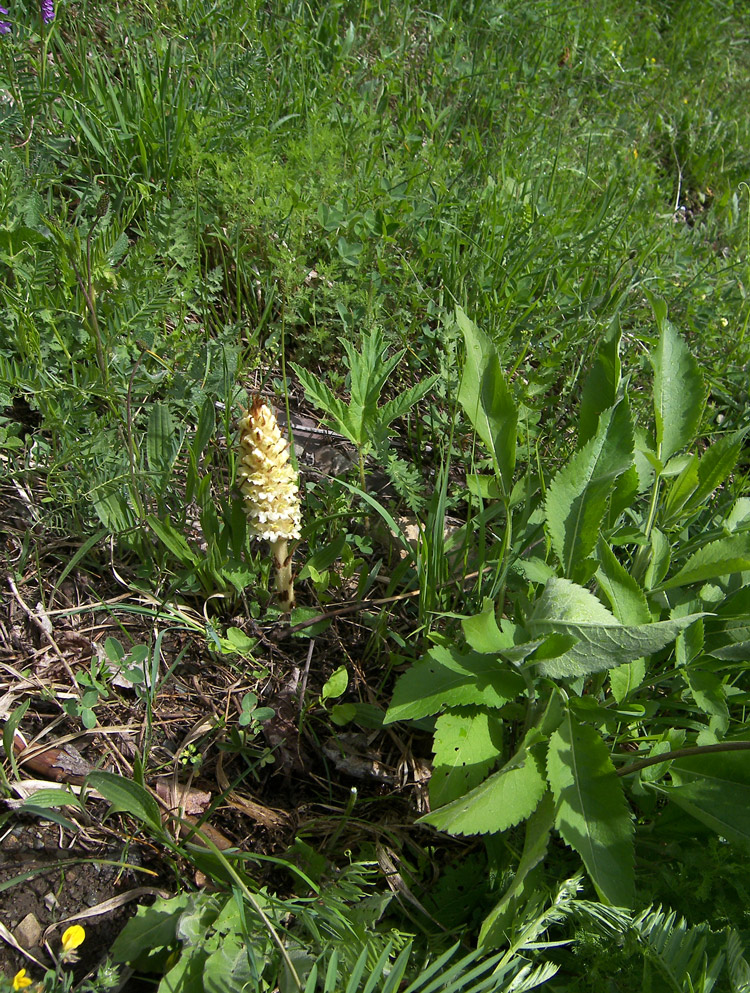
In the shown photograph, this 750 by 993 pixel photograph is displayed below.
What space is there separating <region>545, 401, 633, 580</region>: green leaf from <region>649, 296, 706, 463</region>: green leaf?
19 cm

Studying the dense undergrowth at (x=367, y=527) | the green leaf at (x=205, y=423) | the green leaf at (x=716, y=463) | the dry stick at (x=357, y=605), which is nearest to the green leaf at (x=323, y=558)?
the dense undergrowth at (x=367, y=527)

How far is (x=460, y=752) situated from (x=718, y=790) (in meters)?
0.54

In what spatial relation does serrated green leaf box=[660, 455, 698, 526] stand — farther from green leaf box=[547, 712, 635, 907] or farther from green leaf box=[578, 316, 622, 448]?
green leaf box=[547, 712, 635, 907]

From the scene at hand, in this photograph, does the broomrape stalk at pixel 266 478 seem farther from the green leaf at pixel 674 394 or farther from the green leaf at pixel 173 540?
the green leaf at pixel 674 394

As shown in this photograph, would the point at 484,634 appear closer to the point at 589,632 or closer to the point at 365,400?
the point at 589,632

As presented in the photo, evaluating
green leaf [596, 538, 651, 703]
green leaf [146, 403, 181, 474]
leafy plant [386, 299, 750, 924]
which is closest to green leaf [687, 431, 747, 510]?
leafy plant [386, 299, 750, 924]

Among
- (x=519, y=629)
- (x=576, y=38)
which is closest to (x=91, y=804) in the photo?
(x=519, y=629)

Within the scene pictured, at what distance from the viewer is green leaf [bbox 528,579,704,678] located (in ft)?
4.79

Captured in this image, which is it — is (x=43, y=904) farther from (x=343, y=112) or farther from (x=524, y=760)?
(x=343, y=112)

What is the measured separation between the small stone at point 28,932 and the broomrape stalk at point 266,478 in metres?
0.96

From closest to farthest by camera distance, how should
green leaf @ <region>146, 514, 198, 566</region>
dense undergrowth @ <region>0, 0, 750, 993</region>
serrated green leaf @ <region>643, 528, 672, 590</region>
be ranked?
dense undergrowth @ <region>0, 0, 750, 993</region>
serrated green leaf @ <region>643, 528, 672, 590</region>
green leaf @ <region>146, 514, 198, 566</region>

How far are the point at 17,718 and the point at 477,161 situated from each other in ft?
9.33

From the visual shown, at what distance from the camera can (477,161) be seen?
3242 mm

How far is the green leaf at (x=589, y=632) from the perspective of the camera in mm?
1460
